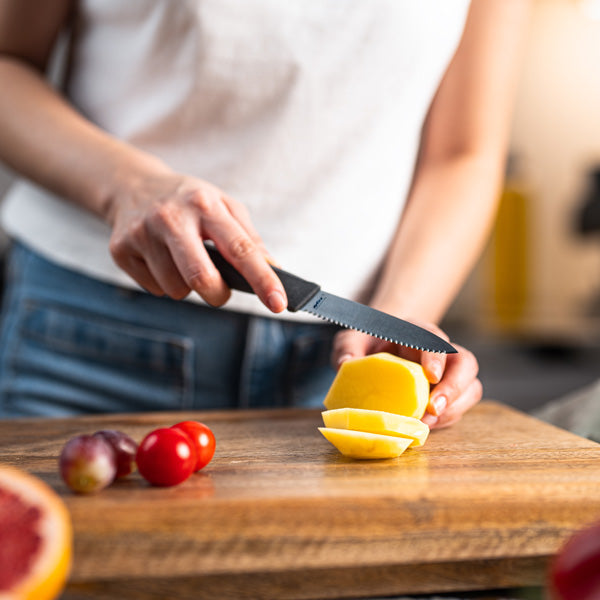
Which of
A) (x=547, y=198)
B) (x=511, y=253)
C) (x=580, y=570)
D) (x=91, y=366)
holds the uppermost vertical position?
(x=580, y=570)

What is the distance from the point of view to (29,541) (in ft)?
1.52

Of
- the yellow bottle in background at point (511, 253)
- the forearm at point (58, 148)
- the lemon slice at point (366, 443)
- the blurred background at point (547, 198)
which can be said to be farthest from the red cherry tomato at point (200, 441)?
the yellow bottle in background at point (511, 253)

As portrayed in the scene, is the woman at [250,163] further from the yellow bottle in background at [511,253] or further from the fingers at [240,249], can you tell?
the yellow bottle in background at [511,253]

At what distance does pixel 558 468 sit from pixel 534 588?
13 cm

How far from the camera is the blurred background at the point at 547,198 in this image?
13.0 feet

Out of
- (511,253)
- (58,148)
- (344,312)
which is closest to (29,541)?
(344,312)

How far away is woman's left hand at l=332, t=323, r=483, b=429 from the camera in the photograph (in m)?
0.85

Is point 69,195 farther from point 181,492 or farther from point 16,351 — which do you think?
point 181,492

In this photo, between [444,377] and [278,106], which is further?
[278,106]

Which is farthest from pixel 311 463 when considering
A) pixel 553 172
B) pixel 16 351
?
pixel 553 172

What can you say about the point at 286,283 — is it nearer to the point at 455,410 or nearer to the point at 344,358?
the point at 344,358

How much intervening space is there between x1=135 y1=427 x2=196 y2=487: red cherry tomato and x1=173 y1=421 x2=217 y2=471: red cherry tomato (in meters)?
0.03

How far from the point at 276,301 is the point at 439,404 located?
0.23m

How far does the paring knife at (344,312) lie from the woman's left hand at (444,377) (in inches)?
1.0
